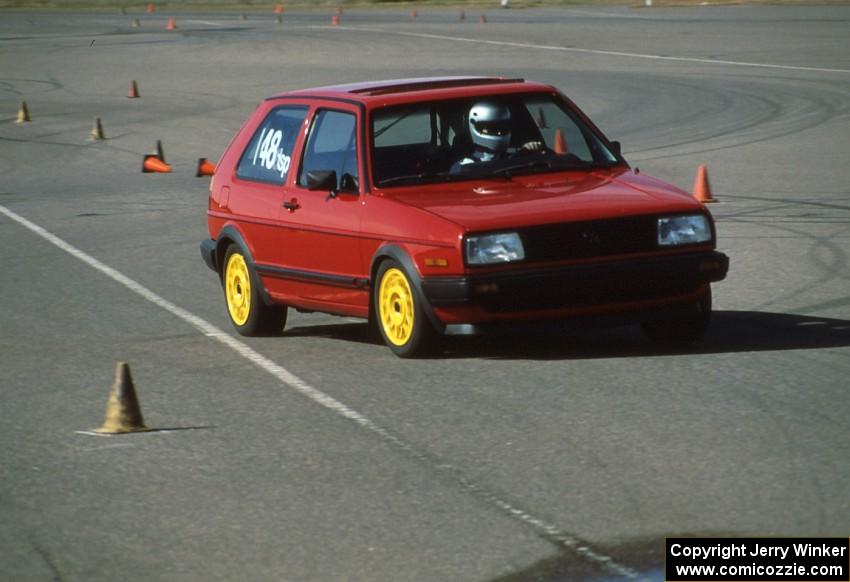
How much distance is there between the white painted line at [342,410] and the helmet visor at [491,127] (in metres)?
1.82

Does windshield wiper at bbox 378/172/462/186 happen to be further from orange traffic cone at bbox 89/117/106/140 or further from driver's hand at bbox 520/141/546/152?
orange traffic cone at bbox 89/117/106/140

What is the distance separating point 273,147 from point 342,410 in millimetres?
3030

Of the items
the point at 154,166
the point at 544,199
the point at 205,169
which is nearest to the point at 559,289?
the point at 544,199

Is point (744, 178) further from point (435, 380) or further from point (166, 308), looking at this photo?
point (435, 380)

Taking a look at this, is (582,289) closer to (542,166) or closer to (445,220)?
(445,220)

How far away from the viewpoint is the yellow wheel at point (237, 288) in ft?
36.1

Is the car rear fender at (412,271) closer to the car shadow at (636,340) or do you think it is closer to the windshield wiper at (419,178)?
the car shadow at (636,340)

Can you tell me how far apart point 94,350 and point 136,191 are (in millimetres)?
10258

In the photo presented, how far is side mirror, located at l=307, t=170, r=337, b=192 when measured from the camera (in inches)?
393

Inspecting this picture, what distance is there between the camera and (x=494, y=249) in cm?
901

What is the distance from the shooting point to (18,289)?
1324 centimetres

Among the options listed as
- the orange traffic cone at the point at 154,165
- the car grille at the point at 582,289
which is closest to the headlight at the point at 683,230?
the car grille at the point at 582,289

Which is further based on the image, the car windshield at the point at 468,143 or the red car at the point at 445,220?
the car windshield at the point at 468,143

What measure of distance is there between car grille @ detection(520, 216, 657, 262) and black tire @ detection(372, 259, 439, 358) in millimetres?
684
